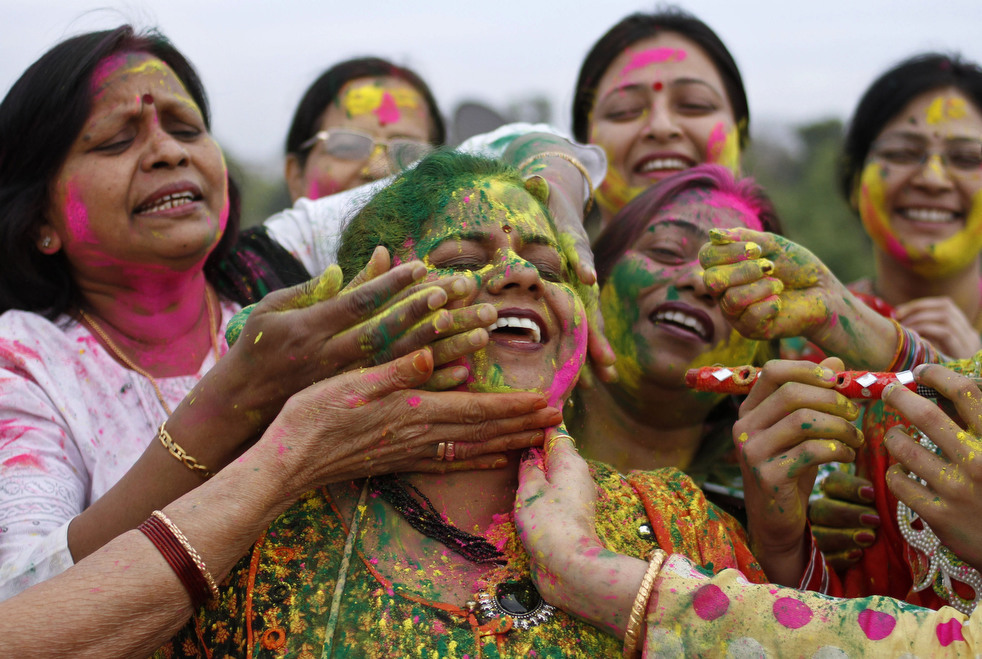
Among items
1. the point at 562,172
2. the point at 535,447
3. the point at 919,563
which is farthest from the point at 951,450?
the point at 562,172

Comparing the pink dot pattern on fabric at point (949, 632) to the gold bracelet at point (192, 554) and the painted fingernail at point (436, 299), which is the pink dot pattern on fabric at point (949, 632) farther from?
the gold bracelet at point (192, 554)

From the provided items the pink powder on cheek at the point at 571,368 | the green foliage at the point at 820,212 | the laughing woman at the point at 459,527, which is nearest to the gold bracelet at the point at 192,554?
the laughing woman at the point at 459,527

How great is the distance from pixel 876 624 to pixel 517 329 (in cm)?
124

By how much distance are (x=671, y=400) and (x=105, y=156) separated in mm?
2395

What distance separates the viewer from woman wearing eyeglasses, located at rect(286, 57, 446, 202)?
5.04 m

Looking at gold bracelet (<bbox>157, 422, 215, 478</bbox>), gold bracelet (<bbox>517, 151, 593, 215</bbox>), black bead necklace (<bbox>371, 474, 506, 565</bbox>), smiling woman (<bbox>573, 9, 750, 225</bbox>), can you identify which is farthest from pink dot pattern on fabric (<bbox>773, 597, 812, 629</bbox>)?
smiling woman (<bbox>573, 9, 750, 225</bbox>)

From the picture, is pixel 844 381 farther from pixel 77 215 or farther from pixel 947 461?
pixel 77 215

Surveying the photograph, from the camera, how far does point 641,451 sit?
369cm

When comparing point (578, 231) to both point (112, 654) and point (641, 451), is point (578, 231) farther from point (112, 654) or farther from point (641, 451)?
point (112, 654)

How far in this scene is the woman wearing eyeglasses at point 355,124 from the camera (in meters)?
5.04

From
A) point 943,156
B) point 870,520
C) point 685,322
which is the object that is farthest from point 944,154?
point 870,520

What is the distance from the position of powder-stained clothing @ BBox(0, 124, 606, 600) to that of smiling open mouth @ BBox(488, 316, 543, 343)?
79 cm

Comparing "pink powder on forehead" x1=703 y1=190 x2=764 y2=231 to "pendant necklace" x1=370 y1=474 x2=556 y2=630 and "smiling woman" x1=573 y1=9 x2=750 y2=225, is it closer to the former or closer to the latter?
"smiling woman" x1=573 y1=9 x2=750 y2=225

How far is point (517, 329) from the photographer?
263 centimetres
